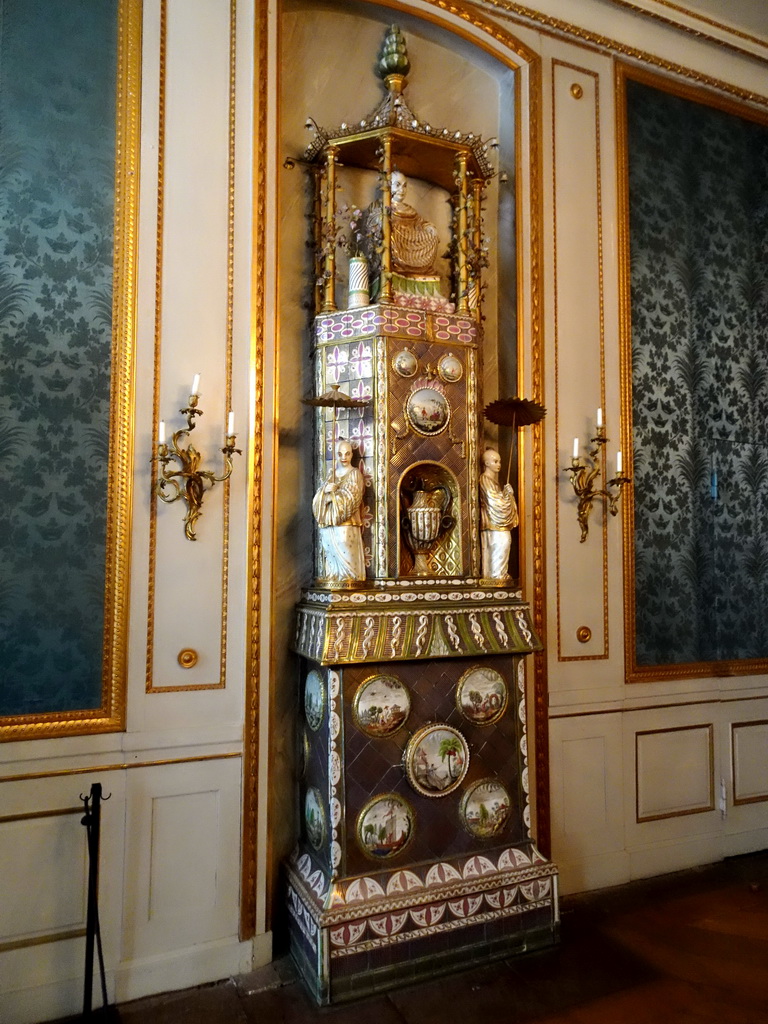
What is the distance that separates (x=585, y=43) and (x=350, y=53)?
4.43 feet

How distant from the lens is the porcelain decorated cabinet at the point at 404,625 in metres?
2.68

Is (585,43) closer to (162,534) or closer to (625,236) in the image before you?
(625,236)

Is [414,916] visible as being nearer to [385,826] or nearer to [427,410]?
[385,826]

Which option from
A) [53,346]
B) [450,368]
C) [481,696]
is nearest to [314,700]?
[481,696]

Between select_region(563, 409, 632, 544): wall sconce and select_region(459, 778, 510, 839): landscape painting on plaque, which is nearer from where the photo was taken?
select_region(459, 778, 510, 839): landscape painting on plaque

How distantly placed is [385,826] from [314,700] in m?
0.56

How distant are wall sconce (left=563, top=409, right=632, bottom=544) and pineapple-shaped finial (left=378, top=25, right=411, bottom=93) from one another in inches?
76.7

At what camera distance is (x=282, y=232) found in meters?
3.37

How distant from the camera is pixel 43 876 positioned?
2539 mm

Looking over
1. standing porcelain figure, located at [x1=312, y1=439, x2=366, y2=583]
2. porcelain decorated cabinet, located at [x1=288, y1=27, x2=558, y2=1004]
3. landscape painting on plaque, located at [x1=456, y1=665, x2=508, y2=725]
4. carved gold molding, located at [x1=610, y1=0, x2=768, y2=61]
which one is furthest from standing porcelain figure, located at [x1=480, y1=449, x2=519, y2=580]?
carved gold molding, located at [x1=610, y1=0, x2=768, y2=61]

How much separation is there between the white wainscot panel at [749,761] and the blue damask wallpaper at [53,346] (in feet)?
11.2

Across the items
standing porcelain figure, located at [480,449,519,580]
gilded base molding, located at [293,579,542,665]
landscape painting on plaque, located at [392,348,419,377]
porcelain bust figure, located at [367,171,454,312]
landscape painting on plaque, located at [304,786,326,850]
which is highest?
porcelain bust figure, located at [367,171,454,312]

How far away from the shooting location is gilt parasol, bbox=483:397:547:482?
129 inches

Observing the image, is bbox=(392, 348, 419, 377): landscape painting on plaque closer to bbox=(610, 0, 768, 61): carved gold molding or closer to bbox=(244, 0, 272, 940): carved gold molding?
bbox=(244, 0, 272, 940): carved gold molding
